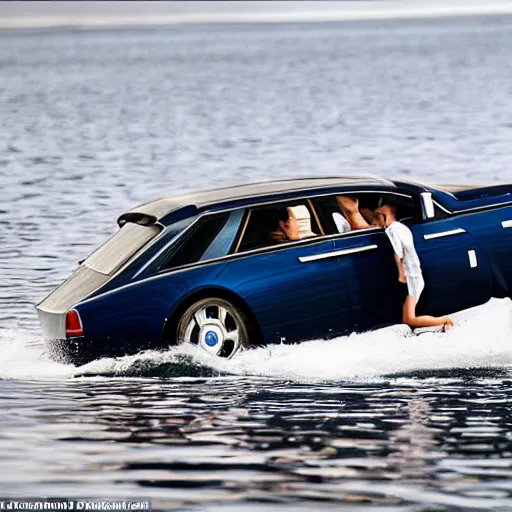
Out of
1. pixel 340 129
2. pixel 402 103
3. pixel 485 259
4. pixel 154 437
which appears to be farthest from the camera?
pixel 402 103

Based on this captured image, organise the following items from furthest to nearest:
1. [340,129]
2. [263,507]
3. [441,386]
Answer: [340,129], [441,386], [263,507]

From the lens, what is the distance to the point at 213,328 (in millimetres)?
14547

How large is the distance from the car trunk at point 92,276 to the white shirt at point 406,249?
188 centimetres

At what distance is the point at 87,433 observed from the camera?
1261 cm

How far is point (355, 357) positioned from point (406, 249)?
945 mm

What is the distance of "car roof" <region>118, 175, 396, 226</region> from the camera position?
14.9m

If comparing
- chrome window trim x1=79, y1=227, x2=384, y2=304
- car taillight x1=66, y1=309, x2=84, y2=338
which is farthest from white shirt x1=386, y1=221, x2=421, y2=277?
car taillight x1=66, y1=309, x2=84, y2=338

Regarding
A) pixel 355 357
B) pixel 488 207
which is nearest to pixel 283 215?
Result: pixel 355 357

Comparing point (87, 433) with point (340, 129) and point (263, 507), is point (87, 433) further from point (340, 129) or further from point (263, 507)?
point (340, 129)

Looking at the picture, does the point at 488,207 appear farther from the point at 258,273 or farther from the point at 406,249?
the point at 258,273

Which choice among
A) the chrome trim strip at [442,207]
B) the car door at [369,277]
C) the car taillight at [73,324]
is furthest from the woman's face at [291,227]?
the car taillight at [73,324]

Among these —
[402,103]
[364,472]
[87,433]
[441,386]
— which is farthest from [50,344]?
[402,103]

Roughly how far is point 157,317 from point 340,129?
3778 cm

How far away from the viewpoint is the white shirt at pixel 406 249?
580 inches
